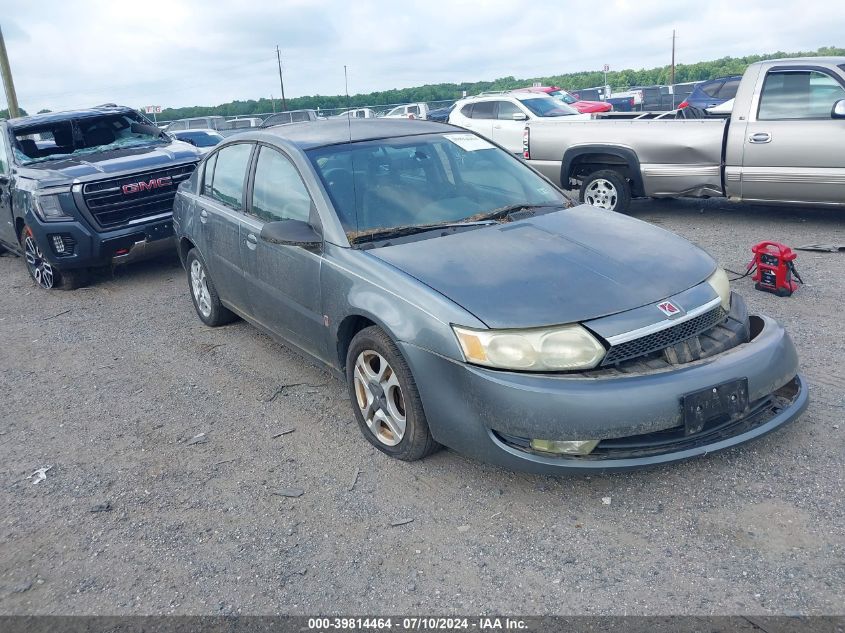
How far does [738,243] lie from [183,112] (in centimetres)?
5017

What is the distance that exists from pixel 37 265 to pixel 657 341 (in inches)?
287

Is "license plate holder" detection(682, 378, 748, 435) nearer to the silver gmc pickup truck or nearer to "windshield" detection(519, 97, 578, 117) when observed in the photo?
the silver gmc pickup truck

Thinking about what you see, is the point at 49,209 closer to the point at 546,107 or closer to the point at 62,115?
the point at 62,115

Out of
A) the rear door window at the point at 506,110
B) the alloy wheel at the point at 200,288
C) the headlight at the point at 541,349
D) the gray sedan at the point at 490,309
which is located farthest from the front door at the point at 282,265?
the rear door window at the point at 506,110

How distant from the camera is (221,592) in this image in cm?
297

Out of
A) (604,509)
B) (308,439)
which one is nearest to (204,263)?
(308,439)

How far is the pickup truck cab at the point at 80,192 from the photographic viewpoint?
7684 millimetres

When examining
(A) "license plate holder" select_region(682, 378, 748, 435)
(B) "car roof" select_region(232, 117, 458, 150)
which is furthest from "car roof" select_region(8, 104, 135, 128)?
(A) "license plate holder" select_region(682, 378, 748, 435)

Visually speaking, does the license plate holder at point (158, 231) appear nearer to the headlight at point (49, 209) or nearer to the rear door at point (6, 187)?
the headlight at point (49, 209)

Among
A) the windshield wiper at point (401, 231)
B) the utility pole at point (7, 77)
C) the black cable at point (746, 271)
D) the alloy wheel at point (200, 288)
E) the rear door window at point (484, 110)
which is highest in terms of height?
the utility pole at point (7, 77)

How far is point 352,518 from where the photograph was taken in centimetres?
341

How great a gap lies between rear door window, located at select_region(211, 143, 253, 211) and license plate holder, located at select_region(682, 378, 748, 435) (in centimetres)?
328

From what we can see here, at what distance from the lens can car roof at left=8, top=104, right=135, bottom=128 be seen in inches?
337

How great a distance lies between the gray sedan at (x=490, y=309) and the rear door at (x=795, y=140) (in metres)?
4.29
